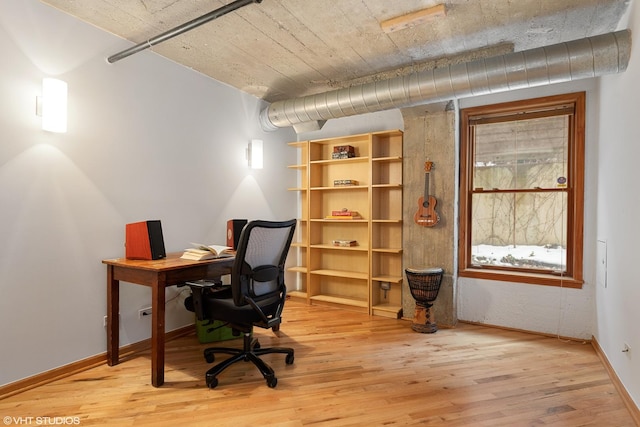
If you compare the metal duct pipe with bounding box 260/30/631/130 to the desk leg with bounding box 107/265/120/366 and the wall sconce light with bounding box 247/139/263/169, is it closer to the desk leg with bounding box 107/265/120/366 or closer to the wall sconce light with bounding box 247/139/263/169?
the wall sconce light with bounding box 247/139/263/169

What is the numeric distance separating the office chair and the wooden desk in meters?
0.17

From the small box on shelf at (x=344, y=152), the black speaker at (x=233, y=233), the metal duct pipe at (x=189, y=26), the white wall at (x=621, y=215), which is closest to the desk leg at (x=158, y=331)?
the black speaker at (x=233, y=233)

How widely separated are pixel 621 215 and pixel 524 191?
3.86ft

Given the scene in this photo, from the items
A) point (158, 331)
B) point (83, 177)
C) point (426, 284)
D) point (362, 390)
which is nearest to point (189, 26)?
point (83, 177)

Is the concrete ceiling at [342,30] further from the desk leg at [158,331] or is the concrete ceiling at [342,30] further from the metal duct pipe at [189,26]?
the desk leg at [158,331]

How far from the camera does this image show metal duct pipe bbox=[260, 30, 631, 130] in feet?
7.80

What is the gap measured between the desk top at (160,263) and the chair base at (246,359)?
611 millimetres

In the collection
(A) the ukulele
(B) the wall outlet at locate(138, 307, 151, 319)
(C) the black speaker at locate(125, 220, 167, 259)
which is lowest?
(B) the wall outlet at locate(138, 307, 151, 319)

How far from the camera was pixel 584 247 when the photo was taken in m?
3.18

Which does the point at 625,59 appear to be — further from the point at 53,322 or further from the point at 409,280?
the point at 53,322

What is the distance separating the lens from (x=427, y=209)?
3.71 metres

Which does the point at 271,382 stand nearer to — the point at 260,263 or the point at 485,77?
the point at 260,263

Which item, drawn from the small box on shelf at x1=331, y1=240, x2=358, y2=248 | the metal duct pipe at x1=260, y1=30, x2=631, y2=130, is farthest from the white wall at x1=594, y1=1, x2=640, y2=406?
the small box on shelf at x1=331, y1=240, x2=358, y2=248

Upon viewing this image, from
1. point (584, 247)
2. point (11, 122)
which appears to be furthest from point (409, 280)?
point (11, 122)
